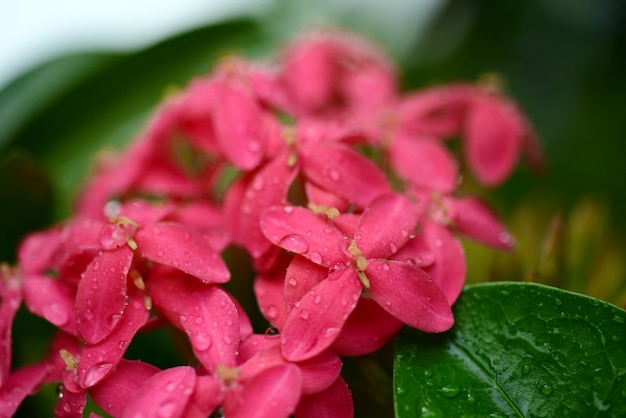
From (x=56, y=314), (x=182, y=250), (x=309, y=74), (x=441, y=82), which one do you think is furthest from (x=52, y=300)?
(x=441, y=82)

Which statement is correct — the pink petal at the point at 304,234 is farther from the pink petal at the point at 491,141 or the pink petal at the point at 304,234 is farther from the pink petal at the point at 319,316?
the pink petal at the point at 491,141

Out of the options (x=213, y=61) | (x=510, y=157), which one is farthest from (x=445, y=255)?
(x=213, y=61)

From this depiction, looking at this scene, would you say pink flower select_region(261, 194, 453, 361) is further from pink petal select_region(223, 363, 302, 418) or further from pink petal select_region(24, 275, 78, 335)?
pink petal select_region(24, 275, 78, 335)

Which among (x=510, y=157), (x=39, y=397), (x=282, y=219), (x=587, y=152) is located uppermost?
(x=282, y=219)

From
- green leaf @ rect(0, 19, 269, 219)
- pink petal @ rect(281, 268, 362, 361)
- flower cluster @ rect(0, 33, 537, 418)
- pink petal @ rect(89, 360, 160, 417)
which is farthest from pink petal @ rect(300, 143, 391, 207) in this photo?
green leaf @ rect(0, 19, 269, 219)

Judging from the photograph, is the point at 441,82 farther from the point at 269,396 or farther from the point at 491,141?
the point at 269,396

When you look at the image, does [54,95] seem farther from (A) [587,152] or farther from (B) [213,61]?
(A) [587,152]

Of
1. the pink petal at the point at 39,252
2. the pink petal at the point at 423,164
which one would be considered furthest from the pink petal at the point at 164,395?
the pink petal at the point at 423,164

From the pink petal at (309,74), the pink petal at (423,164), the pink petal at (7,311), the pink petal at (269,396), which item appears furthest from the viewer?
the pink petal at (309,74)
